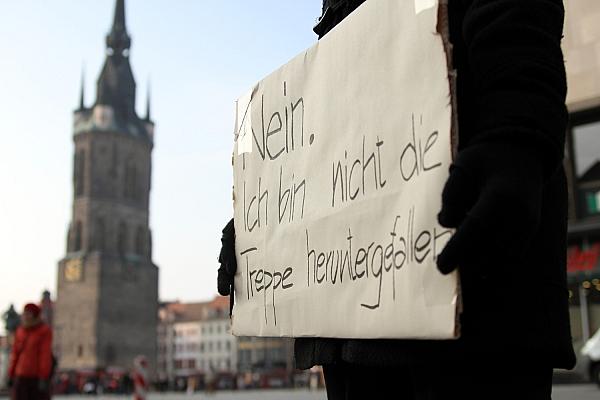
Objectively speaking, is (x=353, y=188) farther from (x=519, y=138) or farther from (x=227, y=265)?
(x=227, y=265)

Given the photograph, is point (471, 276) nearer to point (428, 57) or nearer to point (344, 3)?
point (428, 57)

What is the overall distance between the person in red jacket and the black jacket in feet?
23.5

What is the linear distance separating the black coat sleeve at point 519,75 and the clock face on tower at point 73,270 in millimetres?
87298

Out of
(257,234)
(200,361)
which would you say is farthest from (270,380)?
(257,234)

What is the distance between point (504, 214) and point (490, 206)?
26mm

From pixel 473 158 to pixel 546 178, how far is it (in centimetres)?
15

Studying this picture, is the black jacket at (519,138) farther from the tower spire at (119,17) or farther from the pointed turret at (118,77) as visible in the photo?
the tower spire at (119,17)

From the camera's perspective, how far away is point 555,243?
1620 mm

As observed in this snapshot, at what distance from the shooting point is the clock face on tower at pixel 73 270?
86000 mm

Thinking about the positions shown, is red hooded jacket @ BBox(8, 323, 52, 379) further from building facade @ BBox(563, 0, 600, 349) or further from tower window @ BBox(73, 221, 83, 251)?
tower window @ BBox(73, 221, 83, 251)

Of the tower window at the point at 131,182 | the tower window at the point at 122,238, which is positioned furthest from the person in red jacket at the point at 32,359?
the tower window at the point at 131,182

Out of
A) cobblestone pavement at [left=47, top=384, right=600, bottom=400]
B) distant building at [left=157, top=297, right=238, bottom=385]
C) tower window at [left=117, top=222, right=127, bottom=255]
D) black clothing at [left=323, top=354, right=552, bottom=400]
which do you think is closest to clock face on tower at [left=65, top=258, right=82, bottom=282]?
tower window at [left=117, top=222, right=127, bottom=255]

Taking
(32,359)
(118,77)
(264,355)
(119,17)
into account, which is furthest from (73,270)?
(32,359)

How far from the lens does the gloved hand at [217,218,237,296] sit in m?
2.48
